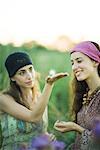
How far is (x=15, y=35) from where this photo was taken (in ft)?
10.3

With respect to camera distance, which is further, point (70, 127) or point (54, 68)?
point (54, 68)

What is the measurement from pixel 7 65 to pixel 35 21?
45 cm

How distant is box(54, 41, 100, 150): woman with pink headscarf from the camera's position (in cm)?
241

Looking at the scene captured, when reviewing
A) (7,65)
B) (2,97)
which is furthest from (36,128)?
(7,65)

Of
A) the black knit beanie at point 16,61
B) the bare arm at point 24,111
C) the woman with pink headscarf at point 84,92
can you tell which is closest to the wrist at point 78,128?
the woman with pink headscarf at point 84,92

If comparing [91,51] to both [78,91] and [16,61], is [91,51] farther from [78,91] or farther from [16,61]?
[16,61]

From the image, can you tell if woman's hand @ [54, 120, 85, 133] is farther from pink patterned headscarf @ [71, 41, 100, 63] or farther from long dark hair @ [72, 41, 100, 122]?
pink patterned headscarf @ [71, 41, 100, 63]

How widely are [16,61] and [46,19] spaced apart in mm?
486

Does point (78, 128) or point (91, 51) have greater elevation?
point (91, 51)

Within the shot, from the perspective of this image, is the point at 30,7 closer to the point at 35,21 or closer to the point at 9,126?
the point at 35,21

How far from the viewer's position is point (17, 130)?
2.77m

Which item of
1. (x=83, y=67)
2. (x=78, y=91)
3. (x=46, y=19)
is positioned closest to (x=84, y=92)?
(x=78, y=91)

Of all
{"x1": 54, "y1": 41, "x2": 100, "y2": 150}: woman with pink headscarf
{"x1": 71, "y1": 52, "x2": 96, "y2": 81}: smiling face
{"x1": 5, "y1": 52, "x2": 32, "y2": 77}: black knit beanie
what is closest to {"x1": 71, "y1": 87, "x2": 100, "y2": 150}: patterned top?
{"x1": 54, "y1": 41, "x2": 100, "y2": 150}: woman with pink headscarf

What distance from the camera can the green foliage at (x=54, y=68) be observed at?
2956 mm
